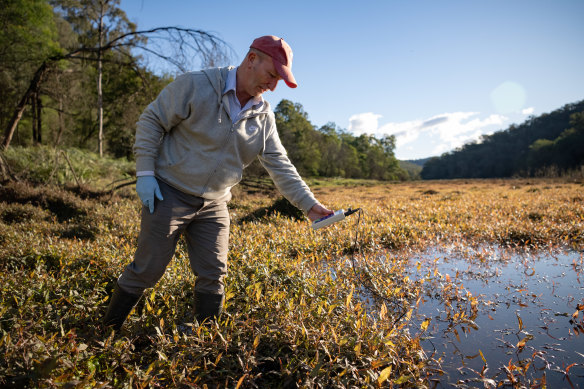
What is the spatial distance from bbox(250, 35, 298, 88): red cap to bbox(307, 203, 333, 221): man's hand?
0.94 metres

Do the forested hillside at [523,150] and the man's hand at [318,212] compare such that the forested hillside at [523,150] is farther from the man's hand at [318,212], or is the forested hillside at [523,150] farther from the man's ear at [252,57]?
the man's ear at [252,57]

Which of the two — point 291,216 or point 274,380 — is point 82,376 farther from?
point 291,216

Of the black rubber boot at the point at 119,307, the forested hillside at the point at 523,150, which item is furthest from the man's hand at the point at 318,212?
the forested hillside at the point at 523,150

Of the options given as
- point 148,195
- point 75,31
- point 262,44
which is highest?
point 75,31

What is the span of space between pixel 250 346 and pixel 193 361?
0.37 m

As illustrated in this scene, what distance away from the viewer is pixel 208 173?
217cm

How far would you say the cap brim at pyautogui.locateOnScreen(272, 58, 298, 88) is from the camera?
207cm

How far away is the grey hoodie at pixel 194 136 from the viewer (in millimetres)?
2113

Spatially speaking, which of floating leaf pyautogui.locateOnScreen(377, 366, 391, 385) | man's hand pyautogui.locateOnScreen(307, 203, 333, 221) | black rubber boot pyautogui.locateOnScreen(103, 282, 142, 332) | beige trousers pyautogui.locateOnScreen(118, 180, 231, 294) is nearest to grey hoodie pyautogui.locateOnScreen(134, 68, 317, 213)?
beige trousers pyautogui.locateOnScreen(118, 180, 231, 294)

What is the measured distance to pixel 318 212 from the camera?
254cm

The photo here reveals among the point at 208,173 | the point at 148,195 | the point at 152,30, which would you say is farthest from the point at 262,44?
the point at 152,30

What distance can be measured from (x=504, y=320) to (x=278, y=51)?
274 cm

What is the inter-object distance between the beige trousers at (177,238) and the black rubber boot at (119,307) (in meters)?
0.06

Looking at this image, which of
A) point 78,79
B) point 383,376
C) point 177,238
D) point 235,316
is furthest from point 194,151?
point 78,79
